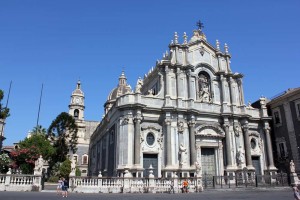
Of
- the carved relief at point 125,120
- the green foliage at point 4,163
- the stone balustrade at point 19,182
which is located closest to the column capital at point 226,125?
the carved relief at point 125,120

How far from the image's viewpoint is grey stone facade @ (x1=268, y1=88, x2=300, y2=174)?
30.8 m

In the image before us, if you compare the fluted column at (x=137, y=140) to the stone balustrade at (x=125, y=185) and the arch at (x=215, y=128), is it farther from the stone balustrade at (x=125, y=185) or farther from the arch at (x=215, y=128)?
the arch at (x=215, y=128)

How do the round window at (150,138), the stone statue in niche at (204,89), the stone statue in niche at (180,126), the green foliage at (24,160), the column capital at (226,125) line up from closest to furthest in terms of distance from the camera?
the round window at (150,138) < the stone statue in niche at (180,126) < the column capital at (226,125) < the stone statue in niche at (204,89) < the green foliage at (24,160)

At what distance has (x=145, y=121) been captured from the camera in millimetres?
27578

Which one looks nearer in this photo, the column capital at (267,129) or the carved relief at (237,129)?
the carved relief at (237,129)

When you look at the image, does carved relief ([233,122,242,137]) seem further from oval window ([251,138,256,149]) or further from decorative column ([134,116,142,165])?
decorative column ([134,116,142,165])

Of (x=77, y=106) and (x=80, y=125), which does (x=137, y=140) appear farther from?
(x=77, y=106)

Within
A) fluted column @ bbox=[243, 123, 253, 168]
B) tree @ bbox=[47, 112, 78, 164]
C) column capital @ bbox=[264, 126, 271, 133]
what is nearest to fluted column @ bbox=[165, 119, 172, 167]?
fluted column @ bbox=[243, 123, 253, 168]

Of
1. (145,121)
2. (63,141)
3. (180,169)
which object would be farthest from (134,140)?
(63,141)

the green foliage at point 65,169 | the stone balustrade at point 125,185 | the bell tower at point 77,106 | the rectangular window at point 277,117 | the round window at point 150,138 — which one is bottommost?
the stone balustrade at point 125,185

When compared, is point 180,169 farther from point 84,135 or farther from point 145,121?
point 84,135

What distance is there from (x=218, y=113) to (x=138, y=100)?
9.98m

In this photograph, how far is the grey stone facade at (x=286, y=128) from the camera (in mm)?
30797

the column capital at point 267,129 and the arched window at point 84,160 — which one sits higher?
the column capital at point 267,129
